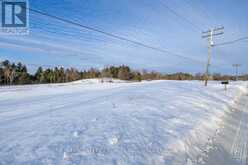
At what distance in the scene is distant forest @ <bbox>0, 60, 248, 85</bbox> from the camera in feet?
225

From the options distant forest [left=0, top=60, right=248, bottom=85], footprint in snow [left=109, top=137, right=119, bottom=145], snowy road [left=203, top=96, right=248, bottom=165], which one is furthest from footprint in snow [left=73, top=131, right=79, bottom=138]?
distant forest [left=0, top=60, right=248, bottom=85]

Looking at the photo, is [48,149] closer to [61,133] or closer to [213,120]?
[61,133]

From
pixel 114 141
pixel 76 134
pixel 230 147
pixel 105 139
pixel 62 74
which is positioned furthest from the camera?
pixel 62 74

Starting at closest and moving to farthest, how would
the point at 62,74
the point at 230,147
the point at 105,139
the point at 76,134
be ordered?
the point at 105,139 < the point at 76,134 < the point at 230,147 < the point at 62,74

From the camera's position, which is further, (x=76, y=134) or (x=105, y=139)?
(x=76, y=134)

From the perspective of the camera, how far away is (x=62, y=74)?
303 ft

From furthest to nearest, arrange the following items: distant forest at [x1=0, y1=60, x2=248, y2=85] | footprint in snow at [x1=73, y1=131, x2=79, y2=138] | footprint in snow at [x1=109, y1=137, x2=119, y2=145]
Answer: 1. distant forest at [x1=0, y1=60, x2=248, y2=85]
2. footprint in snow at [x1=73, y1=131, x2=79, y2=138]
3. footprint in snow at [x1=109, y1=137, x2=119, y2=145]

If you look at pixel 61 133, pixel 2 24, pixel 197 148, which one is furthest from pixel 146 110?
pixel 2 24

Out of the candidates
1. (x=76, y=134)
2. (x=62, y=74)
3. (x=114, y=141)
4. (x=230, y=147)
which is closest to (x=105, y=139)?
(x=114, y=141)

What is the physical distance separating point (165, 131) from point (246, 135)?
2.96m

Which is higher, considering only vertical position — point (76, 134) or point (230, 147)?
point (76, 134)

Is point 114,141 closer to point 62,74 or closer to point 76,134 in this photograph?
point 76,134

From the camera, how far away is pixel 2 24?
11.1 meters

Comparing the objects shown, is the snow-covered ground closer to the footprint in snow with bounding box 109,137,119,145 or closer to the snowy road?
the footprint in snow with bounding box 109,137,119,145
